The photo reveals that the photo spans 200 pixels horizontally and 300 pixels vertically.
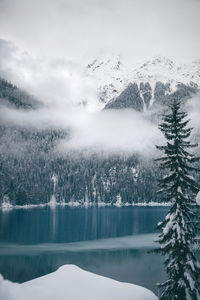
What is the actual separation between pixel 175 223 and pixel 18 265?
48.4 meters

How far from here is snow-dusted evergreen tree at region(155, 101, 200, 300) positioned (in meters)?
24.5

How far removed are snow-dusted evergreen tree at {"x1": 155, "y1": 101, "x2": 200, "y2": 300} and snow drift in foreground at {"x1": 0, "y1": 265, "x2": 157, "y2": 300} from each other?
11.2 ft

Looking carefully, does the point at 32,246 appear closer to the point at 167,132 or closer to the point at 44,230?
the point at 44,230

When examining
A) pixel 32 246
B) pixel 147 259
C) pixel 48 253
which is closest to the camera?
pixel 147 259

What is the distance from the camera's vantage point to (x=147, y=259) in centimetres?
6900

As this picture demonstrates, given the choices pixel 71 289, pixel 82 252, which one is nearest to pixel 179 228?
pixel 71 289

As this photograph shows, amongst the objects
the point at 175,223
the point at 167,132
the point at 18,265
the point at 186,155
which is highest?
the point at 167,132

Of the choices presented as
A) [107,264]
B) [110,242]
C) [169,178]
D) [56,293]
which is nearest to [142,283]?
[107,264]

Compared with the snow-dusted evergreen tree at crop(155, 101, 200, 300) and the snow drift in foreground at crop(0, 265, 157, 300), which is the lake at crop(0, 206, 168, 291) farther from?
the snow drift in foreground at crop(0, 265, 157, 300)

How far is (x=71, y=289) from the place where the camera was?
20375 mm

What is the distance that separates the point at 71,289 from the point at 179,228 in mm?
10059

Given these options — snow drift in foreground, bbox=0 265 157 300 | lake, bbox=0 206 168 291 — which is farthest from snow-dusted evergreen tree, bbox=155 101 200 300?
lake, bbox=0 206 168 291

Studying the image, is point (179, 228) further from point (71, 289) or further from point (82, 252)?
point (82, 252)

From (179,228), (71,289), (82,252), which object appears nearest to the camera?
(71,289)
